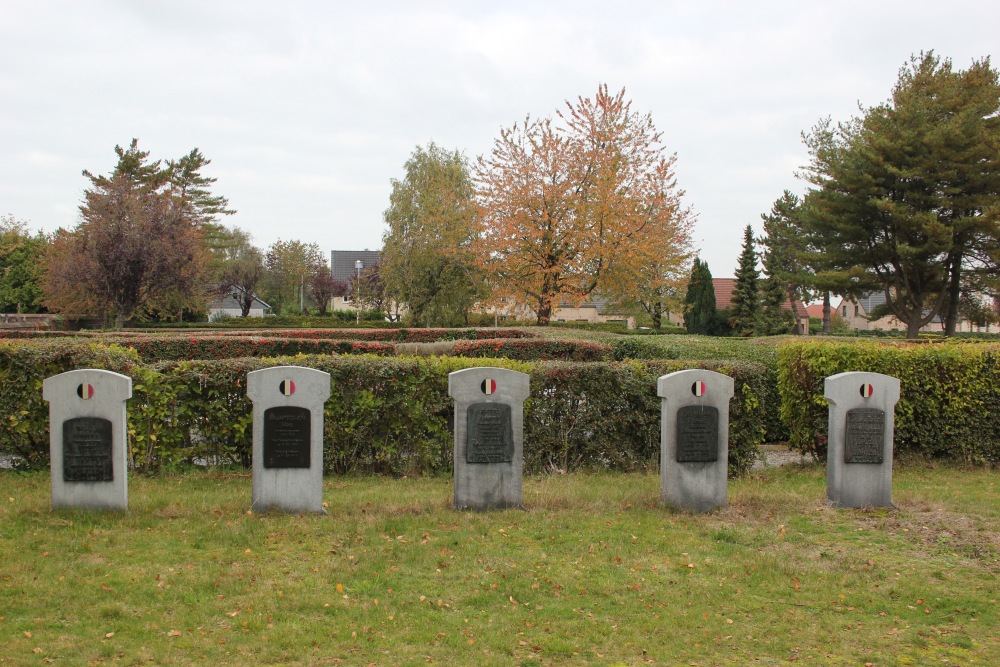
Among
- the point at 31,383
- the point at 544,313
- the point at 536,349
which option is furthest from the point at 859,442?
the point at 544,313

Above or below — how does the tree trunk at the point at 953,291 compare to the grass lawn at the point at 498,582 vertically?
above

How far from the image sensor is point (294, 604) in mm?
4703

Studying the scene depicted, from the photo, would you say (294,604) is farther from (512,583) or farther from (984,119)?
(984,119)

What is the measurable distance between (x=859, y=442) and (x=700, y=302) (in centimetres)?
4795

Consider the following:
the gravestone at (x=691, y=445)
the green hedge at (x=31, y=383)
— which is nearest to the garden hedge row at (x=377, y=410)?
the green hedge at (x=31, y=383)

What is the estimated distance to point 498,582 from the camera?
5195mm

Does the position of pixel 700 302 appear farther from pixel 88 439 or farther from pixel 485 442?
pixel 88 439

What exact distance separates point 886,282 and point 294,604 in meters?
34.8

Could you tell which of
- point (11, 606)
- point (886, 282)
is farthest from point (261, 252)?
point (11, 606)

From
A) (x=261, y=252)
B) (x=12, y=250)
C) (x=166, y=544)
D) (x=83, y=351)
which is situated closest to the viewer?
(x=166, y=544)

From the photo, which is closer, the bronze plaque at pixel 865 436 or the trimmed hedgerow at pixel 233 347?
the bronze plaque at pixel 865 436

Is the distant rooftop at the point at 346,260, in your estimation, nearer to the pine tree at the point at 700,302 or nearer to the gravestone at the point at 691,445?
the pine tree at the point at 700,302

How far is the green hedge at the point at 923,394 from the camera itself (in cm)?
1009

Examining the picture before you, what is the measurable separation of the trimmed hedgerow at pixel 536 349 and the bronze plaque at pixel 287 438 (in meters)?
7.32
